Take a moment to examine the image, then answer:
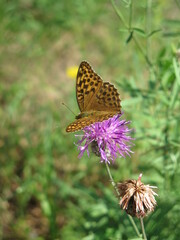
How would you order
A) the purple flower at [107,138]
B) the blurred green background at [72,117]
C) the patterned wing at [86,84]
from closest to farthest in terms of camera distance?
the purple flower at [107,138], the patterned wing at [86,84], the blurred green background at [72,117]

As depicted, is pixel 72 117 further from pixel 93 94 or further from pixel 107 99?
pixel 107 99

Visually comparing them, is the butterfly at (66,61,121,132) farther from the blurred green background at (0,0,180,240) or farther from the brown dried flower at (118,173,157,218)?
the brown dried flower at (118,173,157,218)

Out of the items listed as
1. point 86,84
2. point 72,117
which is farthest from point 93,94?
point 72,117

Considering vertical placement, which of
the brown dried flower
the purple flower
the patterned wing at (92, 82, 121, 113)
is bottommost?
the brown dried flower

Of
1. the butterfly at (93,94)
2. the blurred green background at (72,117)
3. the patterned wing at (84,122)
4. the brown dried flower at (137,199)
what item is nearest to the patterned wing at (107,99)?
the butterfly at (93,94)

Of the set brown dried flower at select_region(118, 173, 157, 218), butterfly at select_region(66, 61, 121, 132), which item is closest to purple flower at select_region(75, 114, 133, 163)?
butterfly at select_region(66, 61, 121, 132)

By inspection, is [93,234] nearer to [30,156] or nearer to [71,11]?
[30,156]

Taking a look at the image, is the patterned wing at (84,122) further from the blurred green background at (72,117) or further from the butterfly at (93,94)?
the blurred green background at (72,117)
